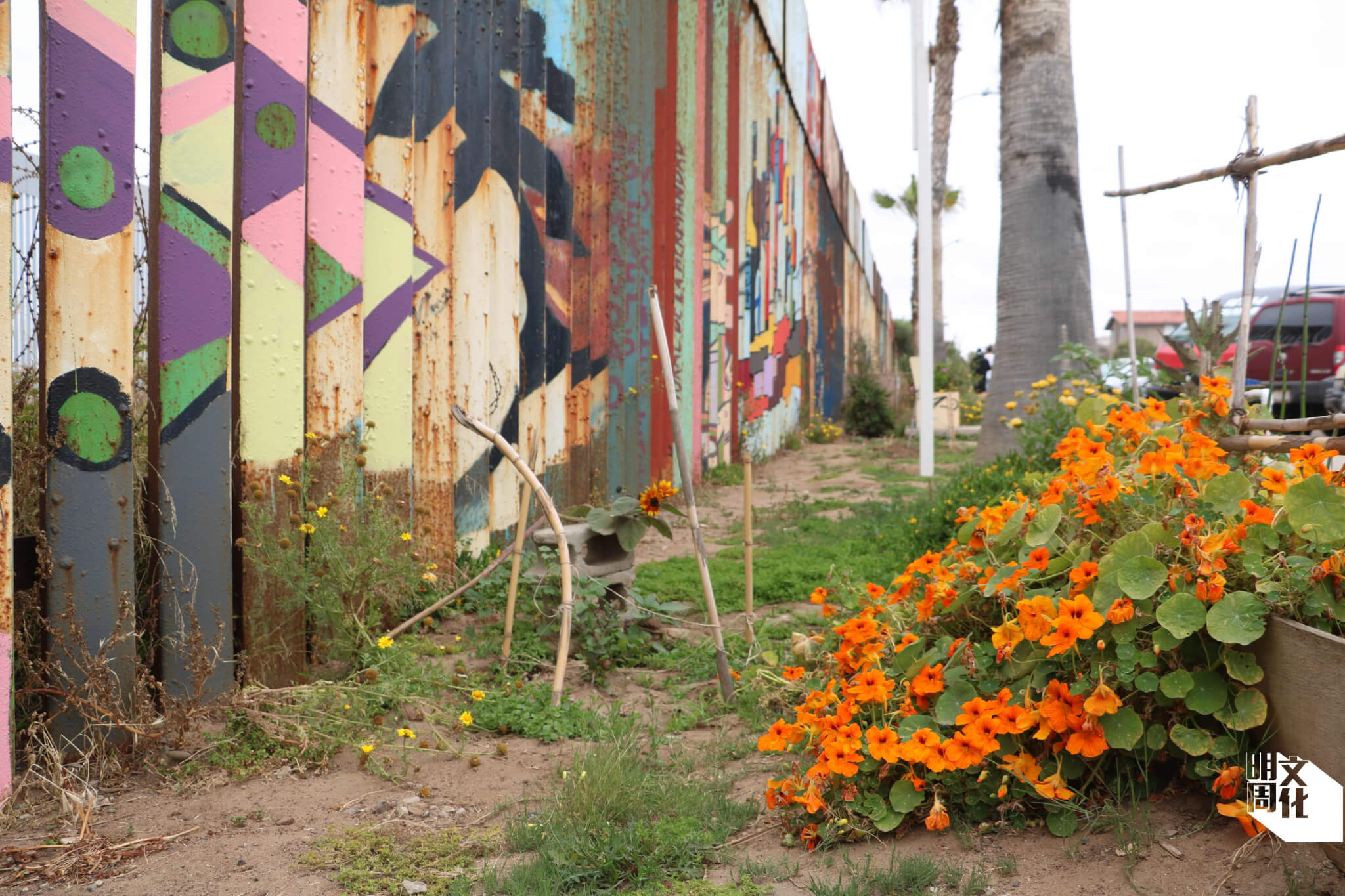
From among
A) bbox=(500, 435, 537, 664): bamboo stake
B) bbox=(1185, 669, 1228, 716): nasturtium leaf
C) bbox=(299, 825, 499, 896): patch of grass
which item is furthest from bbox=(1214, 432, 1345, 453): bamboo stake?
bbox=(500, 435, 537, 664): bamboo stake

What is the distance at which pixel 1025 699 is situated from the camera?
186 centimetres

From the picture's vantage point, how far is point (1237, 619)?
1.74 meters

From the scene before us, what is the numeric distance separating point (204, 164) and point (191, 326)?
0.43 m

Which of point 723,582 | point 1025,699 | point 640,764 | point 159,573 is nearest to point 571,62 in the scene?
point 723,582

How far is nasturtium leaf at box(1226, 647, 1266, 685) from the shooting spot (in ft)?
5.64

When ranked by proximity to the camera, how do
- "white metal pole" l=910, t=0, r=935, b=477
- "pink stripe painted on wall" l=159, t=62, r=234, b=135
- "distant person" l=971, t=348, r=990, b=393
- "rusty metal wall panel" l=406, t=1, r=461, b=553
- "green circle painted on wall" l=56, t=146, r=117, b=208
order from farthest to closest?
"distant person" l=971, t=348, r=990, b=393 → "white metal pole" l=910, t=0, r=935, b=477 → "rusty metal wall panel" l=406, t=1, r=461, b=553 → "pink stripe painted on wall" l=159, t=62, r=234, b=135 → "green circle painted on wall" l=56, t=146, r=117, b=208

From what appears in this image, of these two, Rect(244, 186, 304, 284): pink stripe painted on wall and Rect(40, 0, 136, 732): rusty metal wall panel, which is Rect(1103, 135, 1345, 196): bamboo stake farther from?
Rect(40, 0, 136, 732): rusty metal wall panel

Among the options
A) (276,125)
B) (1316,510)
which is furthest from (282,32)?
(1316,510)

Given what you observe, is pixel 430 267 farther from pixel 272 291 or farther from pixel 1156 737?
pixel 1156 737

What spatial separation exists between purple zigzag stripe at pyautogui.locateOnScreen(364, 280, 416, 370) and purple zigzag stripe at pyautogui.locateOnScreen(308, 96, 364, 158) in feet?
1.64

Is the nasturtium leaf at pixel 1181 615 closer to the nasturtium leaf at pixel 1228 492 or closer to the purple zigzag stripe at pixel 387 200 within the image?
the nasturtium leaf at pixel 1228 492

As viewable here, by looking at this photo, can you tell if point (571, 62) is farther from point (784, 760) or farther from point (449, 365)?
point (784, 760)

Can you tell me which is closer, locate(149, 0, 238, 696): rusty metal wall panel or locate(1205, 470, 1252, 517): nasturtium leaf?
locate(1205, 470, 1252, 517): nasturtium leaf

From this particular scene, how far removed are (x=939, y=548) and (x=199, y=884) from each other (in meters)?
3.64
